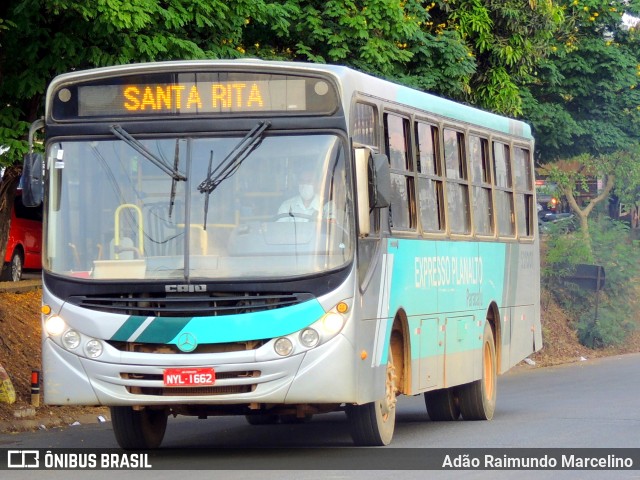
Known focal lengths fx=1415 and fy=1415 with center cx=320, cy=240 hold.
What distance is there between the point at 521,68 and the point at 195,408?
15.1 meters

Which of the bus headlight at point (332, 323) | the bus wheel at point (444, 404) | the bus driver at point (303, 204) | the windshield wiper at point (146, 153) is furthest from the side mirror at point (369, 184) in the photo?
the bus wheel at point (444, 404)

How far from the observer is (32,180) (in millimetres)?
11055

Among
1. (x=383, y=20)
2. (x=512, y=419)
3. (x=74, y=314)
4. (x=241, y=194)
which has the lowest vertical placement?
(x=512, y=419)

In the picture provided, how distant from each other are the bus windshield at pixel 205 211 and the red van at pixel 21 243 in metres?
12.3

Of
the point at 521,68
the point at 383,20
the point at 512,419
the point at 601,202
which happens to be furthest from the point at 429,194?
the point at 601,202

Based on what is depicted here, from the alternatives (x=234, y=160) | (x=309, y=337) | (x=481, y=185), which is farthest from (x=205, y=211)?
(x=481, y=185)

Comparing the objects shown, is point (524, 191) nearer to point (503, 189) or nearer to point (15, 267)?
point (503, 189)

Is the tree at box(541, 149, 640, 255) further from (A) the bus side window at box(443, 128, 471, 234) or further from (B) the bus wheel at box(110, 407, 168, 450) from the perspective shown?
(B) the bus wheel at box(110, 407, 168, 450)

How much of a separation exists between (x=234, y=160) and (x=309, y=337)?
1.49 meters

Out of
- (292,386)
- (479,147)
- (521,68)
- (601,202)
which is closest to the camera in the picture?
(292,386)

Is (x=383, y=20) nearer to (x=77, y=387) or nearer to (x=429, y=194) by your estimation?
(x=429, y=194)

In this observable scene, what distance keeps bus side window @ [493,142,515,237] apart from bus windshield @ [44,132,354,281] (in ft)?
17.9

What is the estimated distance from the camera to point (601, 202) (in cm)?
4656

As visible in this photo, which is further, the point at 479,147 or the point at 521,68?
the point at 521,68
